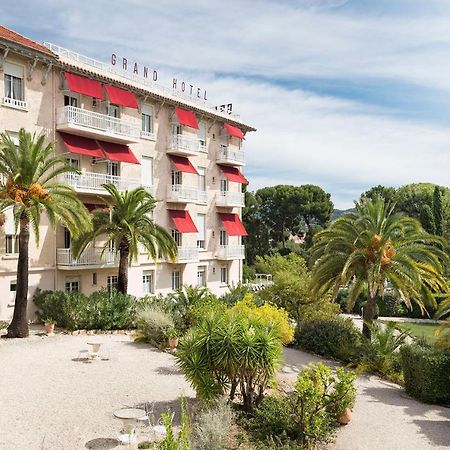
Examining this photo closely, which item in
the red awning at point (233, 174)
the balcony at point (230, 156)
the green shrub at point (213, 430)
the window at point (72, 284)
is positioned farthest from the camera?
the red awning at point (233, 174)

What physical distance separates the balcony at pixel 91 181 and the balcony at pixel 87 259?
3.24 metres

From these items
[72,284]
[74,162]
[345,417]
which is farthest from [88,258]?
[345,417]

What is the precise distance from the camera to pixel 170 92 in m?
35.1

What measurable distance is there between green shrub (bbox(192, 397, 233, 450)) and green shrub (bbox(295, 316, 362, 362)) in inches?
420

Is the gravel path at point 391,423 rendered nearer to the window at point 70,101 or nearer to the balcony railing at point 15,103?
the balcony railing at point 15,103

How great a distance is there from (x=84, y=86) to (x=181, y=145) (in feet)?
29.4

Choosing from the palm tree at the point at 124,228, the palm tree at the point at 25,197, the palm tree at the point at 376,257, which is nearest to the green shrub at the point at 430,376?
the palm tree at the point at 376,257

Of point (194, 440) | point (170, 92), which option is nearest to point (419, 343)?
point (194, 440)

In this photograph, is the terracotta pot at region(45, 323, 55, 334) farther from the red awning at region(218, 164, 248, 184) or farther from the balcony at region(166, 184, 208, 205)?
the red awning at region(218, 164, 248, 184)

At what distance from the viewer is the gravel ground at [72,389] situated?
11062mm

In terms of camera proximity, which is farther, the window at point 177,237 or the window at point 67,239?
the window at point 177,237

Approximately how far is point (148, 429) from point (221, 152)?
29.7 meters

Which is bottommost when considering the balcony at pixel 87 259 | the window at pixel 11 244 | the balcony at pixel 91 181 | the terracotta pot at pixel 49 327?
the terracotta pot at pixel 49 327

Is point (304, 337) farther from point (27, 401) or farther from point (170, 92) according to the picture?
point (170, 92)
